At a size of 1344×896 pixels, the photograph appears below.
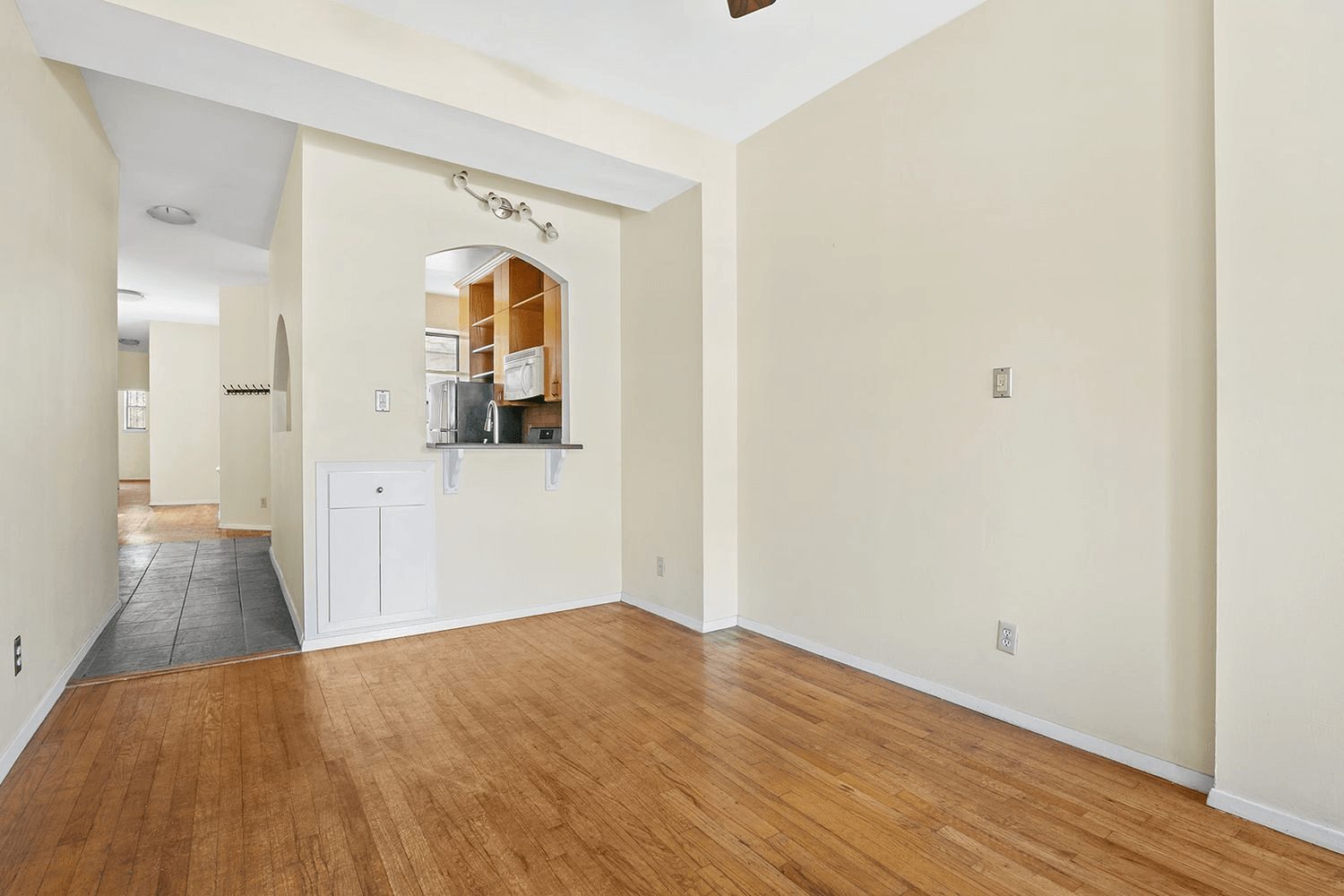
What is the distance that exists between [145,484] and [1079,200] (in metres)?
16.5

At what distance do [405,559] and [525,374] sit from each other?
2.12 meters

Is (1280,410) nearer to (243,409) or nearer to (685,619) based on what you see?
(685,619)

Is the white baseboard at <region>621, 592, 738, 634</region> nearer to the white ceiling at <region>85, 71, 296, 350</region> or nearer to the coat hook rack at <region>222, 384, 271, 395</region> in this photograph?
the white ceiling at <region>85, 71, 296, 350</region>

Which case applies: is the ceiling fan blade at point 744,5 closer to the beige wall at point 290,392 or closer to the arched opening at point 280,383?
the beige wall at point 290,392

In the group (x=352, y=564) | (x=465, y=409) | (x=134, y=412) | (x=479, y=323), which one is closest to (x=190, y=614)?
(x=352, y=564)

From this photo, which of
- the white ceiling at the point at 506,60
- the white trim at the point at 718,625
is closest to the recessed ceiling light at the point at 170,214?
the white ceiling at the point at 506,60

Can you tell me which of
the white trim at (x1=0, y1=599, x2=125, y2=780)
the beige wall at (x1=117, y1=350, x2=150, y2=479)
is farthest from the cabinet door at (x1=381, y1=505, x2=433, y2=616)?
the beige wall at (x1=117, y1=350, x2=150, y2=479)

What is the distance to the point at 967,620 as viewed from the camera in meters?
2.65

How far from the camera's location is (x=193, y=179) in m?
4.40

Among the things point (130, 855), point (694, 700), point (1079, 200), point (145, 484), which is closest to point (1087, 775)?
point (694, 700)

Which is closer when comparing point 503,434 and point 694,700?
point 694,700

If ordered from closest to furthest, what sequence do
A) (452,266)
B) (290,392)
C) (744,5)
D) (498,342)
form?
1. (744,5)
2. (290,392)
3. (498,342)
4. (452,266)

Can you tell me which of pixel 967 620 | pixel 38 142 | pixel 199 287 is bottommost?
pixel 967 620

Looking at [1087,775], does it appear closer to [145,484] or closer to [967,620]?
[967,620]
